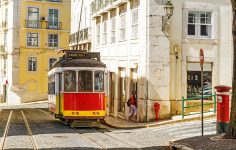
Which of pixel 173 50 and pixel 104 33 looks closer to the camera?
pixel 173 50

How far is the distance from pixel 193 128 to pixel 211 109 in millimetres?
5499

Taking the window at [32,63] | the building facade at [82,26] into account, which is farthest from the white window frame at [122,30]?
the window at [32,63]

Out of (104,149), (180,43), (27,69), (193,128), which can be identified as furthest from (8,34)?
(104,149)

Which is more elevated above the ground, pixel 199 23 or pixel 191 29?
pixel 199 23

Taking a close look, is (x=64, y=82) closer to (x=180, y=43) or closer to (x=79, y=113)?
(x=79, y=113)

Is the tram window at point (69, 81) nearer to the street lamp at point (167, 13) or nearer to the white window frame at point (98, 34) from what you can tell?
the street lamp at point (167, 13)

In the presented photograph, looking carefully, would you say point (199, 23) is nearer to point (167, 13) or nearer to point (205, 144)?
point (167, 13)

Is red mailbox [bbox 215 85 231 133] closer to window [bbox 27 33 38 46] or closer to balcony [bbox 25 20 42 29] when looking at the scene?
window [bbox 27 33 38 46]

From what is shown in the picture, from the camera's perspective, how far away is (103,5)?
34.1 m

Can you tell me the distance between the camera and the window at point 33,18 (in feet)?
Answer: 203

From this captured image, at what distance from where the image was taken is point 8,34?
62.1 m

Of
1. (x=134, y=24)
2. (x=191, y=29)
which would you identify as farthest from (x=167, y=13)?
(x=134, y=24)

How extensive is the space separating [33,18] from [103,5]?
29.8 metres

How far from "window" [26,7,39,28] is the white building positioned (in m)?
35.4
